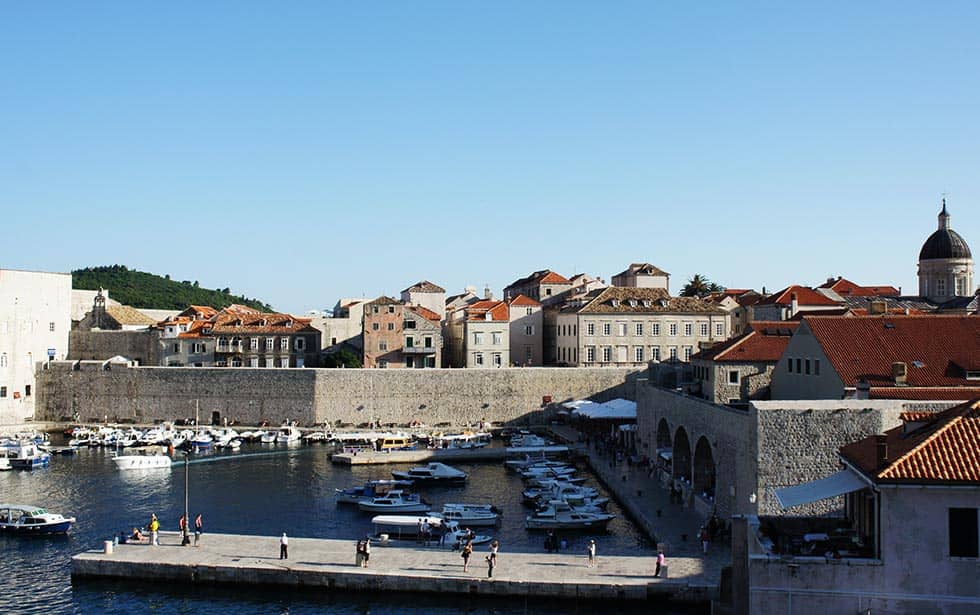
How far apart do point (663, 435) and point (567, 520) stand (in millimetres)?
9909

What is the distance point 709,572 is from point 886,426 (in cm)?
602

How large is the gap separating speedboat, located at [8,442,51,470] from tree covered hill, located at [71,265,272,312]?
70925 millimetres

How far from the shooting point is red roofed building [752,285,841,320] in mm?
59116

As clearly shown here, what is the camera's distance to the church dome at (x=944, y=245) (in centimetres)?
7288

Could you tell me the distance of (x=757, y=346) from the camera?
36031 millimetres

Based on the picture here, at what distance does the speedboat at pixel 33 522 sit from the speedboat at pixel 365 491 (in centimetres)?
967

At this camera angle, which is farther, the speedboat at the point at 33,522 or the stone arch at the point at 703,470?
the stone arch at the point at 703,470

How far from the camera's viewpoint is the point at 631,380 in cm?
5838

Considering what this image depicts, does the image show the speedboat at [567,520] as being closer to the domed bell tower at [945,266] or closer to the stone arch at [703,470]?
the stone arch at [703,470]

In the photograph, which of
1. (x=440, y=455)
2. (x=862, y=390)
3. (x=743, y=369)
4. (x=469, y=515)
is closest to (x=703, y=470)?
(x=743, y=369)

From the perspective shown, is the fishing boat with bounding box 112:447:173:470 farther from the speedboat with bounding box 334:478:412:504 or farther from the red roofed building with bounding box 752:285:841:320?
the red roofed building with bounding box 752:285:841:320

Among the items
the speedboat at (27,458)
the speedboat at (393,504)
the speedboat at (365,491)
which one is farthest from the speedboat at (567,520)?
the speedboat at (27,458)

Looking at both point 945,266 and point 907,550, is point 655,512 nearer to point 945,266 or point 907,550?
point 907,550

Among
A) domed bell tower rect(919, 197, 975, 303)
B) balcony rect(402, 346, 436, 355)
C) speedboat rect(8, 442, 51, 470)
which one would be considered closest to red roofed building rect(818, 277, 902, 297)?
domed bell tower rect(919, 197, 975, 303)
